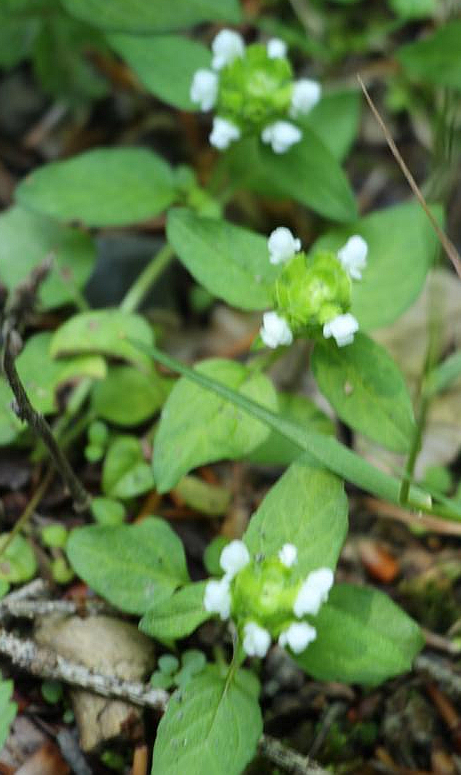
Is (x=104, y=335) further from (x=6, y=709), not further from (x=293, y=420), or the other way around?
(x=6, y=709)

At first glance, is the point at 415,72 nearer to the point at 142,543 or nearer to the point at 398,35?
the point at 398,35

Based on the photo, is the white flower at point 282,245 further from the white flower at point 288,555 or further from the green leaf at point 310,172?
the white flower at point 288,555

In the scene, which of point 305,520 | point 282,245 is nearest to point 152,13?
point 282,245

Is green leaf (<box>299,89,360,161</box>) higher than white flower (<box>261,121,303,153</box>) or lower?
lower

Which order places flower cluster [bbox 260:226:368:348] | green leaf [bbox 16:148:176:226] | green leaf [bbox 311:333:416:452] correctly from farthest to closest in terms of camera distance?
green leaf [bbox 16:148:176:226]
green leaf [bbox 311:333:416:452]
flower cluster [bbox 260:226:368:348]

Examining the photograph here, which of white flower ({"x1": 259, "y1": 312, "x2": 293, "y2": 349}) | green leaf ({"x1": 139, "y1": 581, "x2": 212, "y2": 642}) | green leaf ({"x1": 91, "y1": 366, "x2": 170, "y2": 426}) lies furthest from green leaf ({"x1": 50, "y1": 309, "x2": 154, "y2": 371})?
green leaf ({"x1": 139, "y1": 581, "x2": 212, "y2": 642})

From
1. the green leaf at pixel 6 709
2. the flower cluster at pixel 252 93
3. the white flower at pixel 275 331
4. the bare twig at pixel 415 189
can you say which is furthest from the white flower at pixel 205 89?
the green leaf at pixel 6 709

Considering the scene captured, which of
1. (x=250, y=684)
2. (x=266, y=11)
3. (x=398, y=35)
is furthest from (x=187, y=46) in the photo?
(x=250, y=684)

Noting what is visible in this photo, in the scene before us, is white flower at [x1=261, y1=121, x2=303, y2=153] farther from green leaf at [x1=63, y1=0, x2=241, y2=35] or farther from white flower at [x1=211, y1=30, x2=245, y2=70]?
green leaf at [x1=63, y1=0, x2=241, y2=35]
